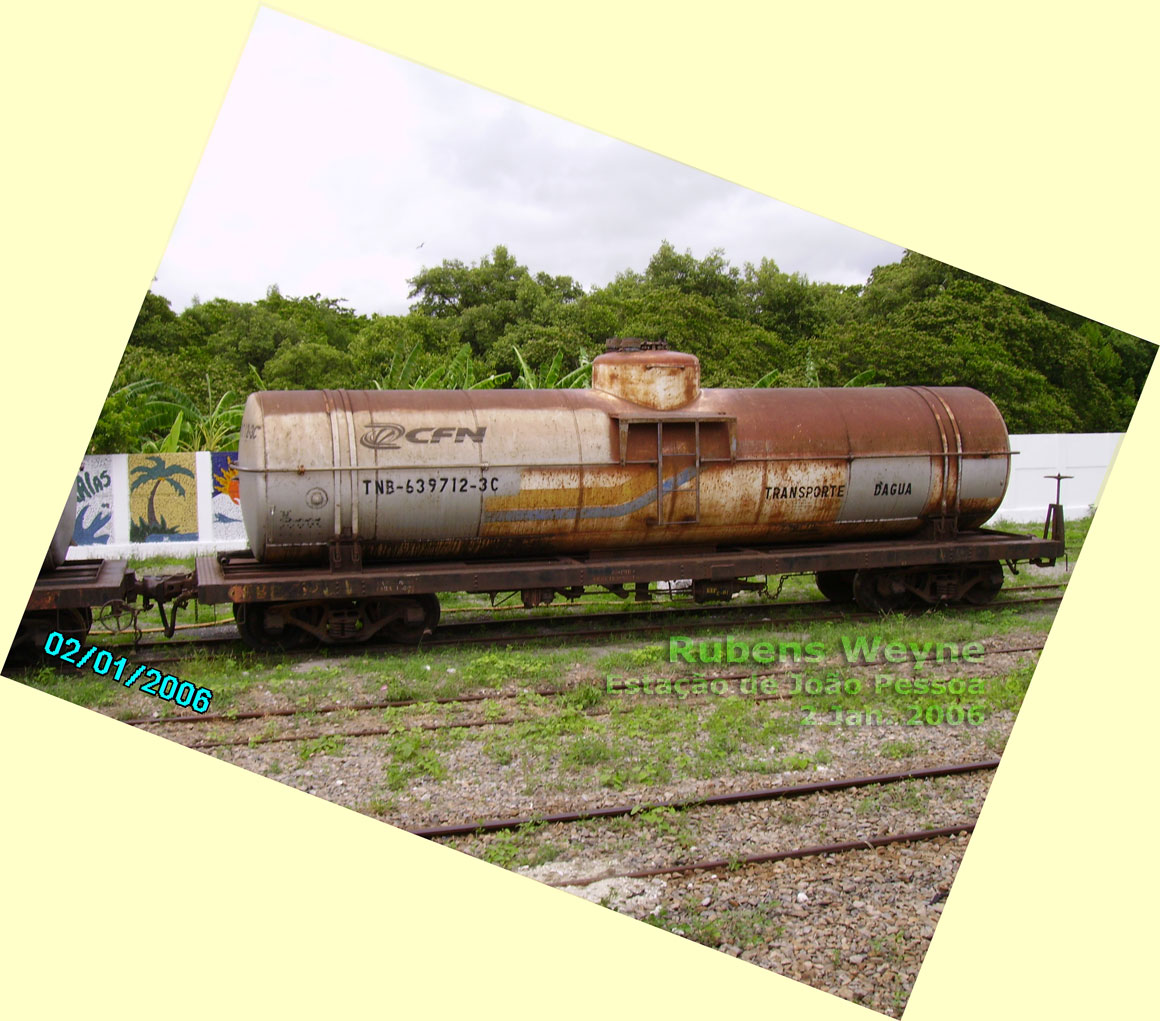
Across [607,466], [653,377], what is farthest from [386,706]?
[653,377]

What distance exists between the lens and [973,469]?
47.8ft

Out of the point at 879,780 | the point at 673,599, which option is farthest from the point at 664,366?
the point at 879,780

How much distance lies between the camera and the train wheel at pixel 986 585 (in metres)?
15.1

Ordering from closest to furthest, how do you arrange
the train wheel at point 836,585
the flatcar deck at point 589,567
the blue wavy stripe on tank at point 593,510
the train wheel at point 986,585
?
the flatcar deck at point 589,567 → the blue wavy stripe on tank at point 593,510 → the train wheel at point 986,585 → the train wheel at point 836,585

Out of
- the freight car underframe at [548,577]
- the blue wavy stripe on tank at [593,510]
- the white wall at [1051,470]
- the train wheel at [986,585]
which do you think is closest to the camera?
the freight car underframe at [548,577]

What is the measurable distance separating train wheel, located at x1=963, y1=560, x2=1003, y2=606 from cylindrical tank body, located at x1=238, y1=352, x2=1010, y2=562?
95 centimetres

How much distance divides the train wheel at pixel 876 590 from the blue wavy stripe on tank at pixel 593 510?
132 inches

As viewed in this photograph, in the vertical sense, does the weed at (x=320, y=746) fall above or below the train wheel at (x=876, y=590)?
below

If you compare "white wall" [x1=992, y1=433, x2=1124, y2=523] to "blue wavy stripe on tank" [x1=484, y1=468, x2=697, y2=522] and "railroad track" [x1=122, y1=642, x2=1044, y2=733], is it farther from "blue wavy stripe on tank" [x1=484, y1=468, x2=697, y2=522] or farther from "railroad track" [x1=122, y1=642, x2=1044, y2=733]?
"railroad track" [x1=122, y1=642, x2=1044, y2=733]

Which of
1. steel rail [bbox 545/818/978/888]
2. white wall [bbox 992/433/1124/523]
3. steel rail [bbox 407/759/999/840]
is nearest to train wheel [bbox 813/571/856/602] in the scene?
steel rail [bbox 407/759/999/840]

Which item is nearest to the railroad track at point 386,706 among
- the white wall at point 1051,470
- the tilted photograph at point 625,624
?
the tilted photograph at point 625,624
